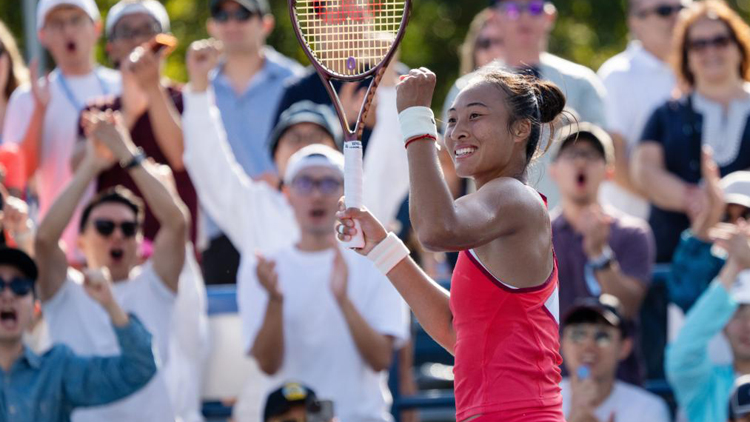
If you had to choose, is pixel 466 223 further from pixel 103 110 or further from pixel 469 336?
pixel 103 110

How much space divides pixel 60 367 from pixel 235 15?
276 centimetres

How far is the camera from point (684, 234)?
23.2ft

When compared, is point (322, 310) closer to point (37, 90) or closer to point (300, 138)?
point (300, 138)

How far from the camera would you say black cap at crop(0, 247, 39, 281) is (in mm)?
6105

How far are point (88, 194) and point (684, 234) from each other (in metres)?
3.26

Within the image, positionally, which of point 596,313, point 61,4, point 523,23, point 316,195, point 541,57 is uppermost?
point 61,4

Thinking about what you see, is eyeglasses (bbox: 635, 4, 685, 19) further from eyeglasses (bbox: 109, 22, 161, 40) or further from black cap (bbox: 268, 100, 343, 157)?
eyeglasses (bbox: 109, 22, 161, 40)

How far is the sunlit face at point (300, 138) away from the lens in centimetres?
726

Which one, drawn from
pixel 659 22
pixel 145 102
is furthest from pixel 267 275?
pixel 659 22

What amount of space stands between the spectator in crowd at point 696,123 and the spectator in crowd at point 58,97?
3.14 m

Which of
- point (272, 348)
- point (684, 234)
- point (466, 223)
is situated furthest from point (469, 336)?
point (684, 234)

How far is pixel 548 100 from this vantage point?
4188mm

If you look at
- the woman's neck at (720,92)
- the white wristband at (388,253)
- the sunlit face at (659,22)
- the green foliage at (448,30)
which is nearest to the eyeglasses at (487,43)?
the sunlit face at (659,22)

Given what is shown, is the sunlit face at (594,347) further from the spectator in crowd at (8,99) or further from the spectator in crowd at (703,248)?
the spectator in crowd at (8,99)
